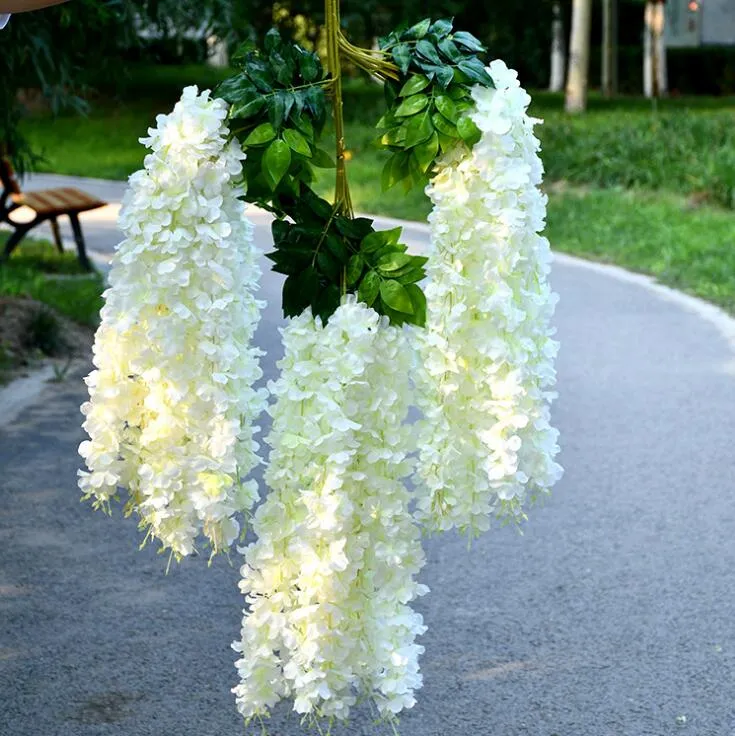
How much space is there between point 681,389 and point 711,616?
3759mm

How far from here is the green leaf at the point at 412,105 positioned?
3.06 m

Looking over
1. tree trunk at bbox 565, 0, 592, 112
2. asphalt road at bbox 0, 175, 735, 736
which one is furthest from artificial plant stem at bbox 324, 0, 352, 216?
tree trunk at bbox 565, 0, 592, 112

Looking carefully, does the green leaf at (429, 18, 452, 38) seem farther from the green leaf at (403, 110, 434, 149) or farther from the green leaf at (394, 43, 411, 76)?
the green leaf at (403, 110, 434, 149)

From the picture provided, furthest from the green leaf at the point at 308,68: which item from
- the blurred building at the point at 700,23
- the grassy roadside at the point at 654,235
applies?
the blurred building at the point at 700,23

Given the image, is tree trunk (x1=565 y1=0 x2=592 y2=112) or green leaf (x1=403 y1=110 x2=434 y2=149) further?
tree trunk (x1=565 y1=0 x2=592 y2=112)

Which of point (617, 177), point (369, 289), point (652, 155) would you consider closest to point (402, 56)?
point (369, 289)

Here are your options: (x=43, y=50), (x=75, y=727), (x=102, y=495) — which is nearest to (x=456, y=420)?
(x=102, y=495)

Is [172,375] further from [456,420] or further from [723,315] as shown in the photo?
[723,315]

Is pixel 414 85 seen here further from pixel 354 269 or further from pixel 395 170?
pixel 354 269

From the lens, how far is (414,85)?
309cm

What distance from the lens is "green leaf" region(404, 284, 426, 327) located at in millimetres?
3145

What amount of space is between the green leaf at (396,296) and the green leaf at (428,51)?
47cm

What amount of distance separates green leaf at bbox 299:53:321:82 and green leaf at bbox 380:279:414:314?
1.54ft

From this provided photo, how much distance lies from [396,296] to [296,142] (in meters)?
0.38
